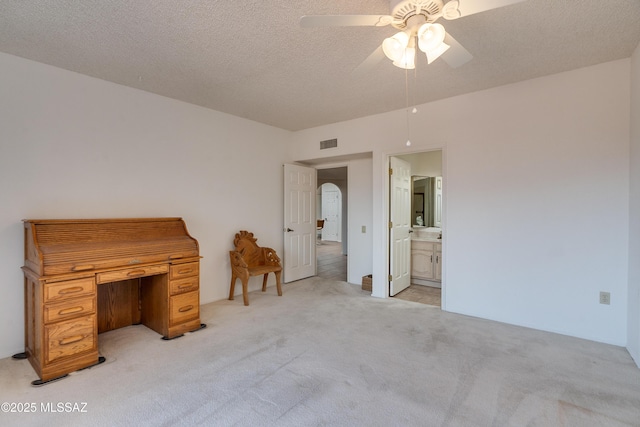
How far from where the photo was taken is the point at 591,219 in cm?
286

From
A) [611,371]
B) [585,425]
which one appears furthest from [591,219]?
[585,425]

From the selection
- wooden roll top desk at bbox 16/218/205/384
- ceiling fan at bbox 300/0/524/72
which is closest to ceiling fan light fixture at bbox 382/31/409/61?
ceiling fan at bbox 300/0/524/72

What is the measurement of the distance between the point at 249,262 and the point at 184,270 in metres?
1.41

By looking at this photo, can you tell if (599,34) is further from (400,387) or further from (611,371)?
(400,387)

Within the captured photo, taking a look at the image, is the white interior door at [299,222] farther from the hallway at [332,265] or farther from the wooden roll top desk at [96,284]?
the wooden roll top desk at [96,284]

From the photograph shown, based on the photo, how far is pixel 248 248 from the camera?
14.5 feet

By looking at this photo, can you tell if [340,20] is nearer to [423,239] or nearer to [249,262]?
[249,262]

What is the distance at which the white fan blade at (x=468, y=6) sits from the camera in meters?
1.49

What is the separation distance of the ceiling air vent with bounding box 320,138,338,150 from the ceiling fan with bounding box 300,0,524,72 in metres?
2.77

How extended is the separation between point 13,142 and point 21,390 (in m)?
2.04

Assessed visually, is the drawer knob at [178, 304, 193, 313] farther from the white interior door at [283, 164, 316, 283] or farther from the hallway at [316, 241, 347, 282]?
the hallway at [316, 241, 347, 282]

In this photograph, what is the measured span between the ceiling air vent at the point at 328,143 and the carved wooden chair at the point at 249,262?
185 cm

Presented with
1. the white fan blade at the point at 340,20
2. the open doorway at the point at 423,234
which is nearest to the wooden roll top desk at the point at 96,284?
the white fan blade at the point at 340,20

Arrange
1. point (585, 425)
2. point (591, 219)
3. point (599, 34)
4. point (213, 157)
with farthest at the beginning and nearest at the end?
point (213, 157) → point (591, 219) → point (599, 34) → point (585, 425)
